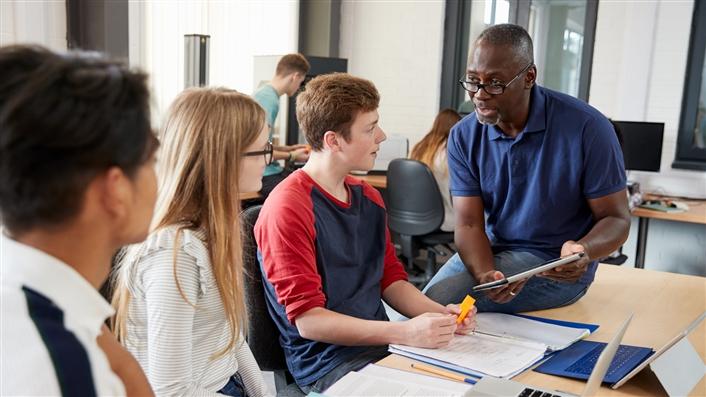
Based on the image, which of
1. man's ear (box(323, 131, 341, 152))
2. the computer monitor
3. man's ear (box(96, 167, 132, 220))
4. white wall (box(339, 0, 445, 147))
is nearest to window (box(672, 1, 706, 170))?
the computer monitor

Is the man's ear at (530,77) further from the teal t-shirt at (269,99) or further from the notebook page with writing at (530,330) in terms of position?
the teal t-shirt at (269,99)

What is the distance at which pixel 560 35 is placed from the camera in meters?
4.83

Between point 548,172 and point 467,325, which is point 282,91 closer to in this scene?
point 548,172

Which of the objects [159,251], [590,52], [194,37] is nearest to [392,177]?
[194,37]

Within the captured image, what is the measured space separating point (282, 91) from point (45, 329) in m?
3.78

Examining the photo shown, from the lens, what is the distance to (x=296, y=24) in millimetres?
5434

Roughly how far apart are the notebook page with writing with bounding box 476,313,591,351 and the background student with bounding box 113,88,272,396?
60 centimetres

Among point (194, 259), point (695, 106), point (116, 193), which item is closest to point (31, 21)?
point (194, 259)

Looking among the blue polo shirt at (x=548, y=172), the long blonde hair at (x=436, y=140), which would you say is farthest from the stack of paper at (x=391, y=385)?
the long blonde hair at (x=436, y=140)

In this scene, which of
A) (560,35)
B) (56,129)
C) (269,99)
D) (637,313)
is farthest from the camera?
(560,35)

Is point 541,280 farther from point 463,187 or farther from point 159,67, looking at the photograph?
point 159,67

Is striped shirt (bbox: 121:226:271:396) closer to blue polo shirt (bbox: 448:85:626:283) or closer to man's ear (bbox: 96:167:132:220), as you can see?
man's ear (bbox: 96:167:132:220)

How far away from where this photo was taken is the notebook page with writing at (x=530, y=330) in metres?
1.47

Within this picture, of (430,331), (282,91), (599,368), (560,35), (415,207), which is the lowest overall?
(415,207)
